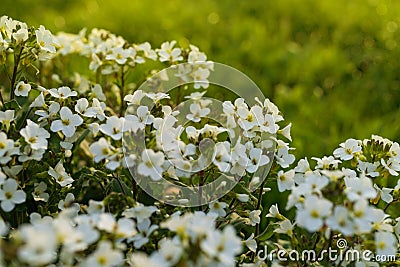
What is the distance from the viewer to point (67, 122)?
1694 millimetres

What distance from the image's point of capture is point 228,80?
131 inches

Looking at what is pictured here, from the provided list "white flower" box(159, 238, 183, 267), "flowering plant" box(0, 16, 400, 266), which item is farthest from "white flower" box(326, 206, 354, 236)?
"white flower" box(159, 238, 183, 267)

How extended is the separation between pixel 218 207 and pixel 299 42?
10.5ft

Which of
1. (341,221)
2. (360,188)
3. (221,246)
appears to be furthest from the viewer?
(360,188)

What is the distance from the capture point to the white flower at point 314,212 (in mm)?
1297

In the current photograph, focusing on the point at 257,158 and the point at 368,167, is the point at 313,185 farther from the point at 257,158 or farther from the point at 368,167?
the point at 368,167

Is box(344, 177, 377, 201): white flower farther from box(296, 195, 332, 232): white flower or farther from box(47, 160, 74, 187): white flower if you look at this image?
box(47, 160, 74, 187): white flower

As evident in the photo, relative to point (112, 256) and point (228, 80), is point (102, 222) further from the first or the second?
point (228, 80)

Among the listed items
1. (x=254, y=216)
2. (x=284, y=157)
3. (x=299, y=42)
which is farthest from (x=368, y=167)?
(x=299, y=42)

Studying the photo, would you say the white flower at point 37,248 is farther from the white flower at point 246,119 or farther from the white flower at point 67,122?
the white flower at point 246,119

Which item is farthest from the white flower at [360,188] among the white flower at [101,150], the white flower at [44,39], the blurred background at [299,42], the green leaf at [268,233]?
the blurred background at [299,42]

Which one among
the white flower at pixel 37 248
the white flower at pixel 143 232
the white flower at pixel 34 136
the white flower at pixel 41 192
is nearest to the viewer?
the white flower at pixel 37 248

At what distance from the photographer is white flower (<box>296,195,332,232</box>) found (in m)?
1.30

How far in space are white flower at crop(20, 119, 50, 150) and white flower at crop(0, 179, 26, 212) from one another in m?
0.12
